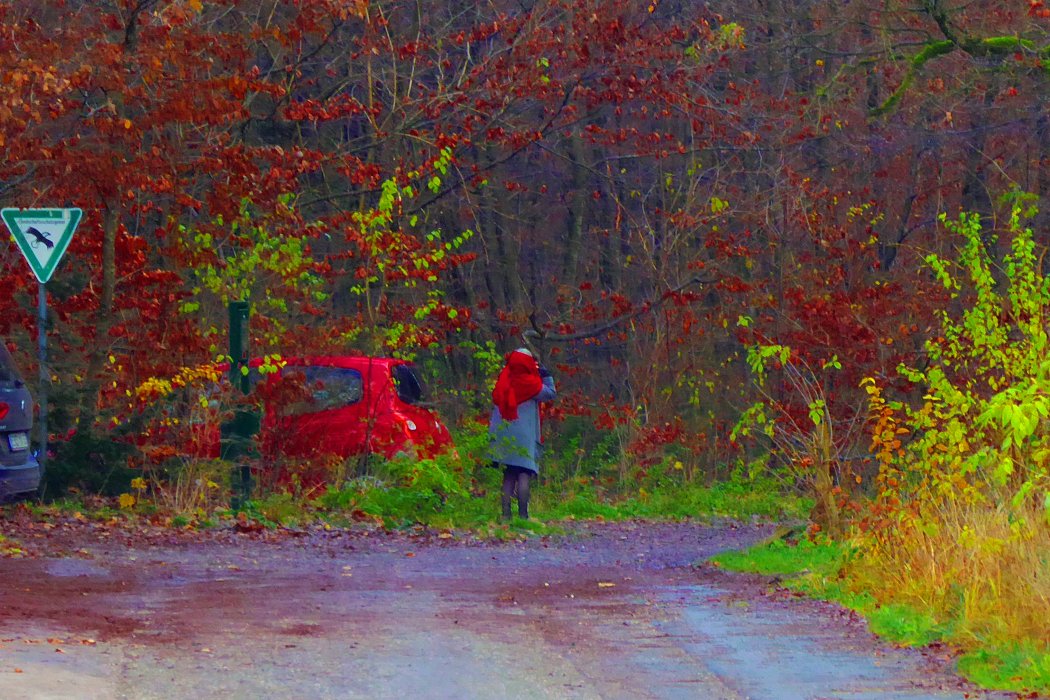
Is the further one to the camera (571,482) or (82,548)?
(571,482)

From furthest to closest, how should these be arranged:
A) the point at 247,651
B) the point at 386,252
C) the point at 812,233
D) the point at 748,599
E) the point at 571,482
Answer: the point at 812,233
the point at 571,482
the point at 386,252
the point at 748,599
the point at 247,651

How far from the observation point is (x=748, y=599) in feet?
36.8

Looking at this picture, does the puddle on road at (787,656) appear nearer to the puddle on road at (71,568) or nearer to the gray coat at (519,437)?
the puddle on road at (71,568)

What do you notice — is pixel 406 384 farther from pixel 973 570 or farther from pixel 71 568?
pixel 973 570

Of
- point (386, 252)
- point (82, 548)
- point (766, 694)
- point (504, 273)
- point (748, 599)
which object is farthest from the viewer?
point (504, 273)

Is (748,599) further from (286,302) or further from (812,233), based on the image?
(812,233)

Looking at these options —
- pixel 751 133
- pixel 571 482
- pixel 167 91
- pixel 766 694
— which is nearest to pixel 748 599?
pixel 766 694

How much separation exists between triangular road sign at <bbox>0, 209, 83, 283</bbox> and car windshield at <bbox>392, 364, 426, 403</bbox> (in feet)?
14.4

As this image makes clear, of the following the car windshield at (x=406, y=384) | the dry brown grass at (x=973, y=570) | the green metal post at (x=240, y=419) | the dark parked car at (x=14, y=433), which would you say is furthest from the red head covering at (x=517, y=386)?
the dry brown grass at (x=973, y=570)

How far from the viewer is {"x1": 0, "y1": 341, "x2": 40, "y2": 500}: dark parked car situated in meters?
13.8

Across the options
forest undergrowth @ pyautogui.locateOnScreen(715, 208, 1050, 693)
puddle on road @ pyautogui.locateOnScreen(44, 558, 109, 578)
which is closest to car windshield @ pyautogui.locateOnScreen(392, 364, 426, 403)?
forest undergrowth @ pyautogui.locateOnScreen(715, 208, 1050, 693)

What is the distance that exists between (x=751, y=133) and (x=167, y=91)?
9.64 metres

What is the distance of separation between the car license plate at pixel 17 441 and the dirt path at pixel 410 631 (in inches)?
33.4

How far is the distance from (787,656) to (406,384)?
10.6m
